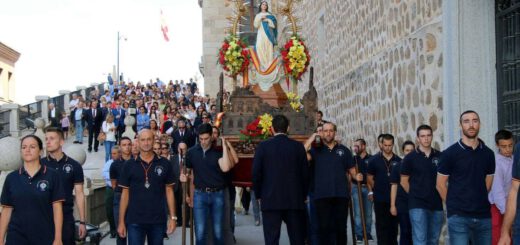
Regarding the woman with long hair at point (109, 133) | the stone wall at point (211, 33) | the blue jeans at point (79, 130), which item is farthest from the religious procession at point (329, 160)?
the stone wall at point (211, 33)

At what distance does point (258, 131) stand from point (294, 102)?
1344 mm

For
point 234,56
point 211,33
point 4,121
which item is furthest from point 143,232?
point 211,33

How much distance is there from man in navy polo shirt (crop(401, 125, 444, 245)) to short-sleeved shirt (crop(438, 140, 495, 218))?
1.31 meters

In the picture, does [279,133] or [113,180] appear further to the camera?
[113,180]

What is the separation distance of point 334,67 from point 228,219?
9.99m

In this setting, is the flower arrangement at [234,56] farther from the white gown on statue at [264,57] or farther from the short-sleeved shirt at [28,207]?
the short-sleeved shirt at [28,207]

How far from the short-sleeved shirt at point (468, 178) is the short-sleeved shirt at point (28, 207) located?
12.8ft

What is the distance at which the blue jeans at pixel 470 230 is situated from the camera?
21.9ft

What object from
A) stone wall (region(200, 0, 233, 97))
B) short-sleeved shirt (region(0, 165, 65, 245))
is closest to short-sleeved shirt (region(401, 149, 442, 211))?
short-sleeved shirt (region(0, 165, 65, 245))

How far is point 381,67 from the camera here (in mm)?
13320

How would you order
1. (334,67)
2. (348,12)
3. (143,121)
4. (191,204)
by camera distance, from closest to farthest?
1. (191,204)
2. (348,12)
3. (334,67)
4. (143,121)

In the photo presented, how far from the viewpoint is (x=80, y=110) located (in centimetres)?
2256

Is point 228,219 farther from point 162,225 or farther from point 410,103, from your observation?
point 410,103

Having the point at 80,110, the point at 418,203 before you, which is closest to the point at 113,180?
the point at 418,203
